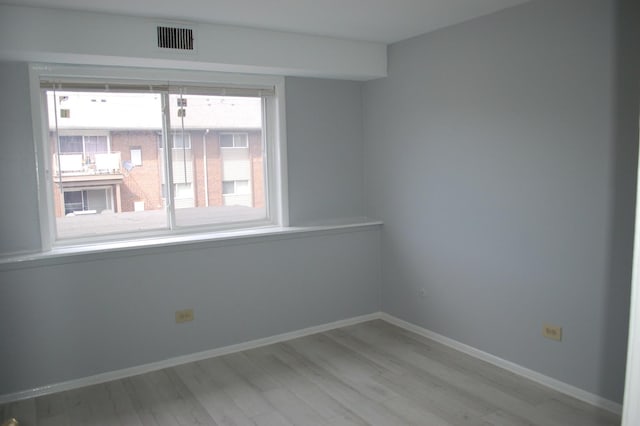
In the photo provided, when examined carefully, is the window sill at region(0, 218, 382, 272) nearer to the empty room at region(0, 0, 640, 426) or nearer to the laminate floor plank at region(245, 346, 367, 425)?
the empty room at region(0, 0, 640, 426)

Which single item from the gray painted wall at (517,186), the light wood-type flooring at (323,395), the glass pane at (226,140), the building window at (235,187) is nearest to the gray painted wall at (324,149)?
the gray painted wall at (517,186)

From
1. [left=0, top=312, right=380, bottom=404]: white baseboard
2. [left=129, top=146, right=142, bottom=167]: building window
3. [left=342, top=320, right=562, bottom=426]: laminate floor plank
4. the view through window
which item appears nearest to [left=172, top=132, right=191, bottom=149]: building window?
the view through window

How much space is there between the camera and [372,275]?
15.2 feet

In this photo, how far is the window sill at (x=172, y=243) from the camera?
10.7 ft

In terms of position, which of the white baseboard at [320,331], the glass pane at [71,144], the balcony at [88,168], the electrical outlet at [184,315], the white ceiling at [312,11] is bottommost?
the white baseboard at [320,331]

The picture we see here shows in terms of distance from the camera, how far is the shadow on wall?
267 centimetres

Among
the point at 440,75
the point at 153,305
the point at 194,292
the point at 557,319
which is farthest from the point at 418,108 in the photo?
the point at 153,305

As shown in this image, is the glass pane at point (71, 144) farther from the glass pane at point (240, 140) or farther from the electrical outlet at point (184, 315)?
the electrical outlet at point (184, 315)

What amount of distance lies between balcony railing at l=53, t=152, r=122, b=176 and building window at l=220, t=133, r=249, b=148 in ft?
2.68

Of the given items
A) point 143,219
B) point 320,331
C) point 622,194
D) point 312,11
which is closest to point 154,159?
point 143,219

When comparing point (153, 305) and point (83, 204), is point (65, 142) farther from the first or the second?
point (153, 305)

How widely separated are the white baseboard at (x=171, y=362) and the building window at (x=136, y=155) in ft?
4.86

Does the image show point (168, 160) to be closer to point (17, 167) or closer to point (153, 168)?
point (153, 168)

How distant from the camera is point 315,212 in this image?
449 cm
